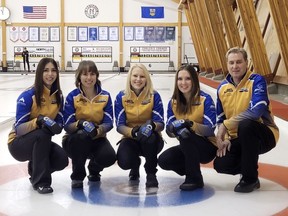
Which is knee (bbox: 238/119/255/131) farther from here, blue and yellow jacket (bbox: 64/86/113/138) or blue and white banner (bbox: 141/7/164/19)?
blue and white banner (bbox: 141/7/164/19)

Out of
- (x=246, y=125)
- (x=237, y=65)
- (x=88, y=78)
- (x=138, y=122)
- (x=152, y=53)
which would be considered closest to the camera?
(x=246, y=125)

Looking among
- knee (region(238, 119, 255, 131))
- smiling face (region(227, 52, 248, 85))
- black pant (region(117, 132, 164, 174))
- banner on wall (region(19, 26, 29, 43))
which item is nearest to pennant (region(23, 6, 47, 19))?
banner on wall (region(19, 26, 29, 43))

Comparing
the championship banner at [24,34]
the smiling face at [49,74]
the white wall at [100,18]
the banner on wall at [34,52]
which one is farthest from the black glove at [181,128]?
the championship banner at [24,34]

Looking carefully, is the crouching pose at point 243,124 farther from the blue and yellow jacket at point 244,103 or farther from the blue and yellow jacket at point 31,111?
the blue and yellow jacket at point 31,111

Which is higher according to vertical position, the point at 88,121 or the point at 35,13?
the point at 35,13

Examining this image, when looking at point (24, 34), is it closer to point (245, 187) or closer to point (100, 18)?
point (100, 18)

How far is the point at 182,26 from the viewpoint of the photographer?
36.1m

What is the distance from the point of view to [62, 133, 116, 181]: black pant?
380cm

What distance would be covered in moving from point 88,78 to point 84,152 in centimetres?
64

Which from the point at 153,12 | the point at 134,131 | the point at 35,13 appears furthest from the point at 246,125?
the point at 35,13

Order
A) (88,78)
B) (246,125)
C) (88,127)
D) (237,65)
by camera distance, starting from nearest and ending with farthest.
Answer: (246,125), (88,127), (237,65), (88,78)

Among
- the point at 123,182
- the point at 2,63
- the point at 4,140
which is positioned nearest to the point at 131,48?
the point at 2,63

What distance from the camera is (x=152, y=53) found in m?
36.0

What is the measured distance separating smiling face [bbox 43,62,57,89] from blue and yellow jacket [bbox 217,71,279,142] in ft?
4.72
